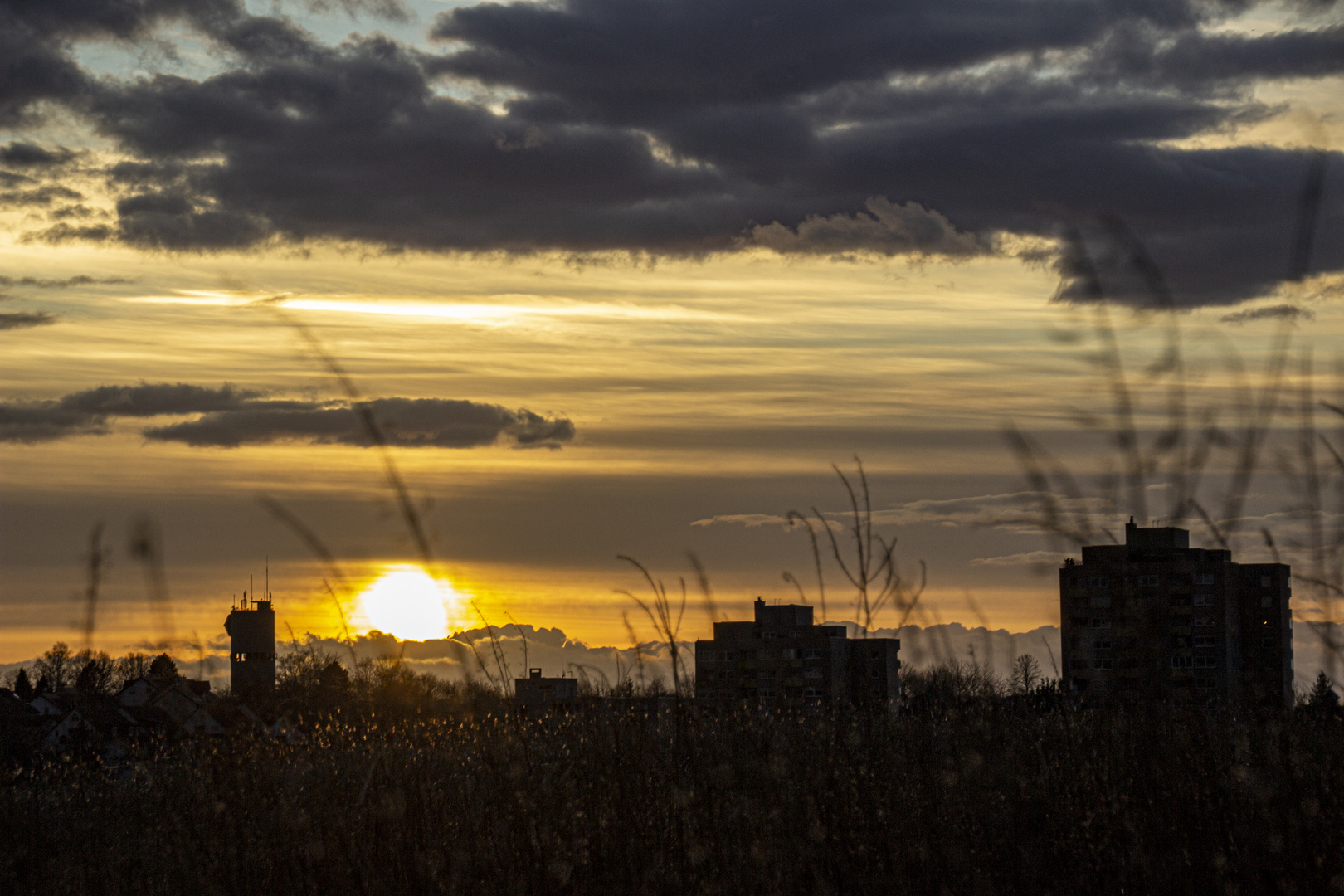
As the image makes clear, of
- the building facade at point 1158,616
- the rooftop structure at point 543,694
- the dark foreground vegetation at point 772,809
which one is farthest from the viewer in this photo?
the rooftop structure at point 543,694

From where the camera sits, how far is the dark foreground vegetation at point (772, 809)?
13.5ft

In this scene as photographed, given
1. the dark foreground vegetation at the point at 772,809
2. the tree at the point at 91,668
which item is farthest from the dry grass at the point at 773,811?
the tree at the point at 91,668

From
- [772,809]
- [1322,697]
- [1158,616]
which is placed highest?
[1158,616]

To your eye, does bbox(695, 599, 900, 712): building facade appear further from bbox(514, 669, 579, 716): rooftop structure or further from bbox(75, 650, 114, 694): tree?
bbox(75, 650, 114, 694): tree

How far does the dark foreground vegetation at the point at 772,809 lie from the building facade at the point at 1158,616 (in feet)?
0.82

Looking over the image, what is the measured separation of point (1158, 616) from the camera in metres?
3.97

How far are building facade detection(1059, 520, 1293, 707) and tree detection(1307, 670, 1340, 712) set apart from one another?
0.13 m

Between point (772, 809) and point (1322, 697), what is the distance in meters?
2.67

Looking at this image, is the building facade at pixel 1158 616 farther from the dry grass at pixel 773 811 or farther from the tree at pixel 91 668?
the tree at pixel 91 668

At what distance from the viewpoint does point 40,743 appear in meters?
18.4

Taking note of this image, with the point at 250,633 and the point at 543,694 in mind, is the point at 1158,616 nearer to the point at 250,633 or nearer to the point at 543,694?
the point at 543,694

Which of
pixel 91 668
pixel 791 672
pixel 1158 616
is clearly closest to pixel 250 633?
pixel 91 668

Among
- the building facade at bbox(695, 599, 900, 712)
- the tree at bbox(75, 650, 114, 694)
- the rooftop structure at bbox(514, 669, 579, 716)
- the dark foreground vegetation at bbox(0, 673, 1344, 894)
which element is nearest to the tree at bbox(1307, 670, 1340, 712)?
the dark foreground vegetation at bbox(0, 673, 1344, 894)

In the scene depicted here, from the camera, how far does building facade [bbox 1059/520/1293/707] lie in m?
3.98
